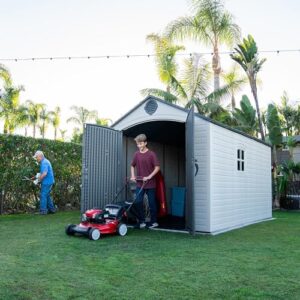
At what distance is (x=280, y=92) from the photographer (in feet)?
85.1

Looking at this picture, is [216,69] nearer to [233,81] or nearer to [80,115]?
[233,81]

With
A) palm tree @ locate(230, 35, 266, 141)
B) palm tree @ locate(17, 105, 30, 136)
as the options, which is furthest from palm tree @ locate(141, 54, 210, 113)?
palm tree @ locate(17, 105, 30, 136)

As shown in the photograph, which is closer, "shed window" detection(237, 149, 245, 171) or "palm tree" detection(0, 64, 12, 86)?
→ "shed window" detection(237, 149, 245, 171)

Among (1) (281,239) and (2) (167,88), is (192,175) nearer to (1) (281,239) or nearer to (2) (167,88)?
(1) (281,239)

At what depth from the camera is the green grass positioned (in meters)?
3.46

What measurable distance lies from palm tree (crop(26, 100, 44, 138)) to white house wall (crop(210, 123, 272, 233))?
2511cm

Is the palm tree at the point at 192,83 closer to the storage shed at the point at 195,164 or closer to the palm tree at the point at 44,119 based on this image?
the storage shed at the point at 195,164

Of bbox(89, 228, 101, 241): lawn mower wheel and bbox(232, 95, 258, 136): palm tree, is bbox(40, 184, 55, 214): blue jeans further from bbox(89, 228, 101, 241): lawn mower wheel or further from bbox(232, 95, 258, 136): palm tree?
bbox(232, 95, 258, 136): palm tree

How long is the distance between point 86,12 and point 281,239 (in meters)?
7.23

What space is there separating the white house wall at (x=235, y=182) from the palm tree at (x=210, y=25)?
894 centimetres

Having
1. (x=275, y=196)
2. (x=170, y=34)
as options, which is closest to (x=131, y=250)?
(x=275, y=196)

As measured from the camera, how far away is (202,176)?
7164mm

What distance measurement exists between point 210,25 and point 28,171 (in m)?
11.9

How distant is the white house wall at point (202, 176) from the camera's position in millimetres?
7070
